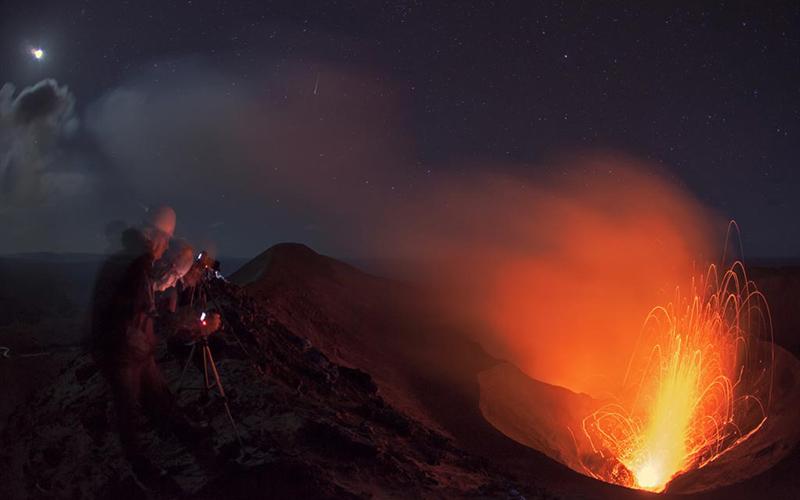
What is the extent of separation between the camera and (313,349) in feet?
39.2

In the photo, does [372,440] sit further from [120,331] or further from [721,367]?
[721,367]

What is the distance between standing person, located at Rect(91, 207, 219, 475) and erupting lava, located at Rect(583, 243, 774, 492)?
593 inches

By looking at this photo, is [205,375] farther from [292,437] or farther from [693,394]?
[693,394]

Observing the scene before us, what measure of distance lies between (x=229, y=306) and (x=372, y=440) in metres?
4.68

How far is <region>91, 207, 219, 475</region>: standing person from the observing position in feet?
20.1

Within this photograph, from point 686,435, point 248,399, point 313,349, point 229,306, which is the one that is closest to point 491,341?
point 686,435

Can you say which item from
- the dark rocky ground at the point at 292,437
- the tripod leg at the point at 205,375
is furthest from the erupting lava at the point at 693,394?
the tripod leg at the point at 205,375

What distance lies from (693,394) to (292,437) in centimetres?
2085

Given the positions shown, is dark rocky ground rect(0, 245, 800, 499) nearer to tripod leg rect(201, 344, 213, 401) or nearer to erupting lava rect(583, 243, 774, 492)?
tripod leg rect(201, 344, 213, 401)

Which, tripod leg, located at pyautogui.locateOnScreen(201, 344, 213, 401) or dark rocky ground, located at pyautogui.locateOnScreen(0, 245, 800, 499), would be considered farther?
tripod leg, located at pyautogui.locateOnScreen(201, 344, 213, 401)

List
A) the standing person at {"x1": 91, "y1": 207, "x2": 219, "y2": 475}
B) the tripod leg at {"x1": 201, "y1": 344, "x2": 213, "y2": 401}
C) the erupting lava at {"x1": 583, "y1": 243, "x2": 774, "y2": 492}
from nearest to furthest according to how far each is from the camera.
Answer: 1. the standing person at {"x1": 91, "y1": 207, "x2": 219, "y2": 475}
2. the tripod leg at {"x1": 201, "y1": 344, "x2": 213, "y2": 401}
3. the erupting lava at {"x1": 583, "y1": 243, "x2": 774, "y2": 492}

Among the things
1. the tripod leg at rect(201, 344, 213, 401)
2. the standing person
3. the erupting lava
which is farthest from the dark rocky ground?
the erupting lava

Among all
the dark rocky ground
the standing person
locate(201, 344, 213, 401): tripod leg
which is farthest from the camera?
locate(201, 344, 213, 401): tripod leg

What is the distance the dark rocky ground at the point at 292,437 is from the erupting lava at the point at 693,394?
689cm
